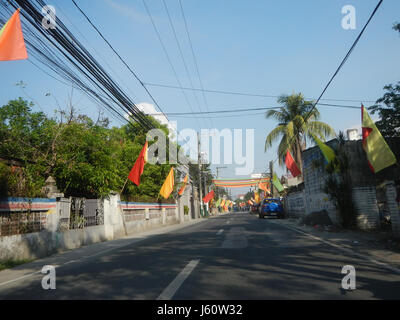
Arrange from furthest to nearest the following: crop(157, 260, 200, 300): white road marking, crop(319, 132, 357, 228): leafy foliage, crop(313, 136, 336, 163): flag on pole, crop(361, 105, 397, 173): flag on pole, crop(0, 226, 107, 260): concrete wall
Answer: crop(313, 136, 336, 163): flag on pole
crop(319, 132, 357, 228): leafy foliage
crop(361, 105, 397, 173): flag on pole
crop(0, 226, 107, 260): concrete wall
crop(157, 260, 200, 300): white road marking

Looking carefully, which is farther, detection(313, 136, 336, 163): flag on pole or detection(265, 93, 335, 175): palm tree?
detection(265, 93, 335, 175): palm tree

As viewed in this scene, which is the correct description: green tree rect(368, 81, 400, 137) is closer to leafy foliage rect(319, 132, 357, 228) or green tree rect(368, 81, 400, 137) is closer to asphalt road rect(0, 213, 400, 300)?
leafy foliage rect(319, 132, 357, 228)

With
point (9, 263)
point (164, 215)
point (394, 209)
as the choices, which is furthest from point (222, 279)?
point (164, 215)

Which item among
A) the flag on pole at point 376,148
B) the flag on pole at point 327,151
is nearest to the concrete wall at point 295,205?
the flag on pole at point 327,151

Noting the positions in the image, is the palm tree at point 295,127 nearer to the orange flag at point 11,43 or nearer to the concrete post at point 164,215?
the concrete post at point 164,215

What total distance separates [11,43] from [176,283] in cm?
563

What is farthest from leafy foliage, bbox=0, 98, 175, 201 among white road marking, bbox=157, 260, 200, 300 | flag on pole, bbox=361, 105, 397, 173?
flag on pole, bbox=361, 105, 397, 173

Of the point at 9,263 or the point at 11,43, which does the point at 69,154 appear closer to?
the point at 9,263

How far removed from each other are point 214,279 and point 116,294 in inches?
65.0

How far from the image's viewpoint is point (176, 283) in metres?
5.25

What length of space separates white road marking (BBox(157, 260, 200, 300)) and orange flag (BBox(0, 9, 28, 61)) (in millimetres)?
5166

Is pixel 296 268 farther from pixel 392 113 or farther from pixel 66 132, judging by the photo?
pixel 392 113

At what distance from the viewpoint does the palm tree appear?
29156mm

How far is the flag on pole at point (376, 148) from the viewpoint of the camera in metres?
10.8
